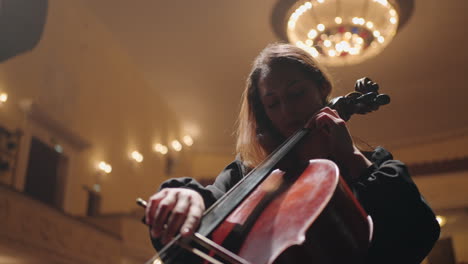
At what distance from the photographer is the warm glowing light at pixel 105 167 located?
215 inches

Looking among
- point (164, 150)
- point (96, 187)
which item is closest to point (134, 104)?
point (164, 150)

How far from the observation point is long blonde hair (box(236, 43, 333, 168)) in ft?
3.87

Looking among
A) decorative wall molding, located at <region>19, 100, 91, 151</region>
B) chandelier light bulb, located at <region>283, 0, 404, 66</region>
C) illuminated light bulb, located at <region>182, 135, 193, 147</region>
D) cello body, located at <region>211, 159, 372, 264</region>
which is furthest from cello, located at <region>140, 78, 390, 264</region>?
illuminated light bulb, located at <region>182, 135, 193, 147</region>

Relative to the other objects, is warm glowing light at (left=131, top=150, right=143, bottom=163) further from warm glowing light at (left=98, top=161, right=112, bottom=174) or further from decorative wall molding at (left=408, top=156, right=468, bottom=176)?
decorative wall molding at (left=408, top=156, right=468, bottom=176)

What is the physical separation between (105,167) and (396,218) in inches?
198

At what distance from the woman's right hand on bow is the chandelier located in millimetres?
4565

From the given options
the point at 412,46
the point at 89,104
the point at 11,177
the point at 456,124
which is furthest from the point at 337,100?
the point at 456,124

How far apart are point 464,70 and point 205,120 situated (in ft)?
12.8

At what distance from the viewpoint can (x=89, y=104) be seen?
17.8ft

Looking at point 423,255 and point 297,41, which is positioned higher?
point 297,41

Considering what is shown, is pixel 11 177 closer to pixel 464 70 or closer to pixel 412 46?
pixel 412 46

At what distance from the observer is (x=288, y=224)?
2.27 ft

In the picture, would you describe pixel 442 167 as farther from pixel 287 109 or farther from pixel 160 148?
pixel 287 109

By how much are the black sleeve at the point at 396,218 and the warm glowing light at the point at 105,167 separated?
16.1ft
